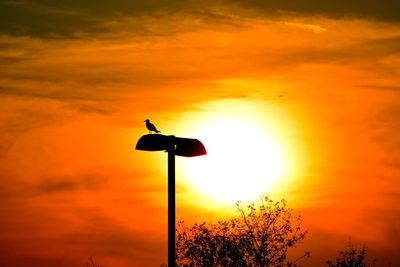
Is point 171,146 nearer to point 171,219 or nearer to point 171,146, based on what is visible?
point 171,146

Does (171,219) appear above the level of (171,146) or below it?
below

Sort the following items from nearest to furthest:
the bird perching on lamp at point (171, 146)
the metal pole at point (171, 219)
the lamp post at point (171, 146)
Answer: the metal pole at point (171, 219) < the lamp post at point (171, 146) < the bird perching on lamp at point (171, 146)

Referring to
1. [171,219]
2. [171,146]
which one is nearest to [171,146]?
[171,146]

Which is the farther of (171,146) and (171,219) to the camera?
(171,146)

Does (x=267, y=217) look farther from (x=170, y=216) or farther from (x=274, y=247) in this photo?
(x=170, y=216)

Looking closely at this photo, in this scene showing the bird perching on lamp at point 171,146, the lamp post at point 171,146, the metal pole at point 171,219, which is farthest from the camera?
the bird perching on lamp at point 171,146

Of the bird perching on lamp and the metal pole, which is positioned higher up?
the bird perching on lamp

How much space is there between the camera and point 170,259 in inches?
690

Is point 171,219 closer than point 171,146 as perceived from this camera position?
Yes

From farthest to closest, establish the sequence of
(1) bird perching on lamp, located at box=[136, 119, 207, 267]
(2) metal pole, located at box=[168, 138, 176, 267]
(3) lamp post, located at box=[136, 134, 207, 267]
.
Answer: (1) bird perching on lamp, located at box=[136, 119, 207, 267] < (3) lamp post, located at box=[136, 134, 207, 267] < (2) metal pole, located at box=[168, 138, 176, 267]

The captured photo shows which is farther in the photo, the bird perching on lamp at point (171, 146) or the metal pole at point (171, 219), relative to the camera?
the bird perching on lamp at point (171, 146)

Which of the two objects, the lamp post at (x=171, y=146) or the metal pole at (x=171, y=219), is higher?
the lamp post at (x=171, y=146)

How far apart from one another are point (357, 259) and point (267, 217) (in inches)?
229

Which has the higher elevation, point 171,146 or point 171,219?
point 171,146
